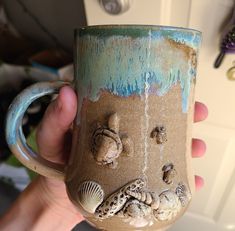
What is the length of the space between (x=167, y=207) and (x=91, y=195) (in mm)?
86

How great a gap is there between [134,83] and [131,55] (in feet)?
0.10

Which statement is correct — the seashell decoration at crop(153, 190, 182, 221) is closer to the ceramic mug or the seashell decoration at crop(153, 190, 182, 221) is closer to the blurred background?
the ceramic mug

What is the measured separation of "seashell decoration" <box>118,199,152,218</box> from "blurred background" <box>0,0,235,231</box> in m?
0.31

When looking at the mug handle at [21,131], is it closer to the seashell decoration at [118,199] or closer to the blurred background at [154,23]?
the seashell decoration at [118,199]

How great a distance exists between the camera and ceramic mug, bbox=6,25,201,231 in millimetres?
326

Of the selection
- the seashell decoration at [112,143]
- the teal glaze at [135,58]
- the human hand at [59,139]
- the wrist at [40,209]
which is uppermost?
the teal glaze at [135,58]

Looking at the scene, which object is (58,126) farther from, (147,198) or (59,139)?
(147,198)

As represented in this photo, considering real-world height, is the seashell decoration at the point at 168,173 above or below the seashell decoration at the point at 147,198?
above

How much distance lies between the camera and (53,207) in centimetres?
62

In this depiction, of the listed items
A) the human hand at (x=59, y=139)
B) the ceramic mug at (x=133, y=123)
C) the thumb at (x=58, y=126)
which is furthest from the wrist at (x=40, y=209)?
the ceramic mug at (x=133, y=123)

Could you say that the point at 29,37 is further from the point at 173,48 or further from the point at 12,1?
the point at 173,48

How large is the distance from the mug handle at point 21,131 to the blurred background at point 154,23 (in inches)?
10.0

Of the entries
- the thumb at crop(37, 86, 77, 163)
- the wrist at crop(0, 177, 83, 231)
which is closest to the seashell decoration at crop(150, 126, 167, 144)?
the thumb at crop(37, 86, 77, 163)

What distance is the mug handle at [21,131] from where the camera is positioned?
1.26ft
